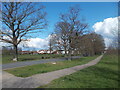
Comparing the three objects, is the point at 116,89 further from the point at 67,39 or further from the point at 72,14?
→ the point at 72,14

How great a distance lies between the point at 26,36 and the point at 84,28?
11.4m

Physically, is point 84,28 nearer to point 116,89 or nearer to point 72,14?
point 72,14

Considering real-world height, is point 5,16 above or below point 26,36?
above

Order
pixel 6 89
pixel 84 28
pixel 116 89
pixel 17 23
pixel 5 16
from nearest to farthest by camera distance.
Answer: pixel 116 89, pixel 6 89, pixel 5 16, pixel 17 23, pixel 84 28

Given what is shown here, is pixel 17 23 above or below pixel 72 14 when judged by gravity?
below

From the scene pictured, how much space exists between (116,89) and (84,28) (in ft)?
56.7

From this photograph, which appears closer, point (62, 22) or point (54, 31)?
point (62, 22)

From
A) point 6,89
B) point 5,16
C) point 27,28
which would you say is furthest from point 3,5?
point 6,89

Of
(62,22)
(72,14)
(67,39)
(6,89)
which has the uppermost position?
(72,14)

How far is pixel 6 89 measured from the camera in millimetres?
4496

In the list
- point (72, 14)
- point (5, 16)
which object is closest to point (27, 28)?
point (5, 16)

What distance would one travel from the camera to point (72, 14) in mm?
20609

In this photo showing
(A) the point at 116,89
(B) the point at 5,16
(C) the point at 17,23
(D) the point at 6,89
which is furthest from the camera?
(C) the point at 17,23

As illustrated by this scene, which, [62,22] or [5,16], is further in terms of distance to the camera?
[62,22]
